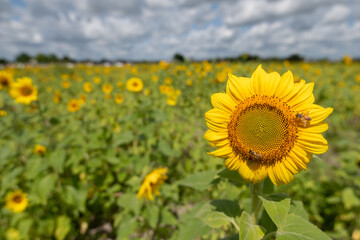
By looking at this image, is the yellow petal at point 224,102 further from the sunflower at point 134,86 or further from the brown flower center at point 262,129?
the sunflower at point 134,86

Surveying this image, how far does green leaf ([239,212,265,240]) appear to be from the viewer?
975 mm

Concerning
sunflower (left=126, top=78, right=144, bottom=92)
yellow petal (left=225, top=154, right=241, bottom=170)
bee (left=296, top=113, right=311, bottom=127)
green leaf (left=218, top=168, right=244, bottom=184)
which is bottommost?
green leaf (left=218, top=168, right=244, bottom=184)

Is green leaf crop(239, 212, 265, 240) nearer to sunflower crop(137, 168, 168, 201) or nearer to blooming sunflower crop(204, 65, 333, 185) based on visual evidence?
blooming sunflower crop(204, 65, 333, 185)

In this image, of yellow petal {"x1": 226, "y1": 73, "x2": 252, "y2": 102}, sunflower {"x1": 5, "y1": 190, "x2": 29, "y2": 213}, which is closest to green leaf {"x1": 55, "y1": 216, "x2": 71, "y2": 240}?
sunflower {"x1": 5, "y1": 190, "x2": 29, "y2": 213}

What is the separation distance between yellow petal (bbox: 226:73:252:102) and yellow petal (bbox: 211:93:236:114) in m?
0.03

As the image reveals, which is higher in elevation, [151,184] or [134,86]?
A: [134,86]

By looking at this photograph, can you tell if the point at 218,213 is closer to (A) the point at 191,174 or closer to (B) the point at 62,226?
(A) the point at 191,174

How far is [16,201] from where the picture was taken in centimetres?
283

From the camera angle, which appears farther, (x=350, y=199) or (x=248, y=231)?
(x=350, y=199)

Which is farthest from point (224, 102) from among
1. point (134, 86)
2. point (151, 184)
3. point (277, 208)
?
point (134, 86)

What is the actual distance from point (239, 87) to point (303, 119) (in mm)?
304

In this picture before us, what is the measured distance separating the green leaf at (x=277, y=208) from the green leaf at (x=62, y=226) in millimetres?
2618

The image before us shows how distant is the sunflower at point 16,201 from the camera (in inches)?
108

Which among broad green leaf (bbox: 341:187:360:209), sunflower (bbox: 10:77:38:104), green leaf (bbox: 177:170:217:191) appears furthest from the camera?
sunflower (bbox: 10:77:38:104)
